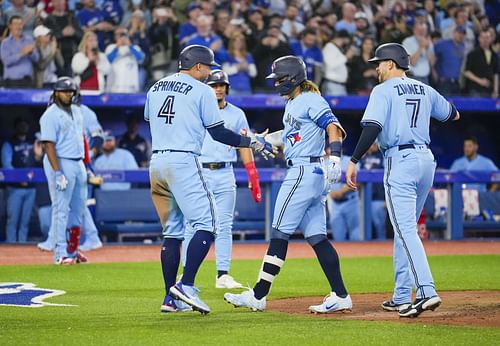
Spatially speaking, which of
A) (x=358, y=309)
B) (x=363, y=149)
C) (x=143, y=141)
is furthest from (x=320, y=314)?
(x=143, y=141)

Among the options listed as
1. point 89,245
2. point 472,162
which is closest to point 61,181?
point 89,245

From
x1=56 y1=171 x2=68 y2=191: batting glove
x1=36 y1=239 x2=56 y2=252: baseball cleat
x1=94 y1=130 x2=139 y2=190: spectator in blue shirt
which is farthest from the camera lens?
x1=94 y1=130 x2=139 y2=190: spectator in blue shirt

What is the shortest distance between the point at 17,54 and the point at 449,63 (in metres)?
7.88

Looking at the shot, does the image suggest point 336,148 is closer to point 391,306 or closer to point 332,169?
point 332,169

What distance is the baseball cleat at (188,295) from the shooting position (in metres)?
7.35

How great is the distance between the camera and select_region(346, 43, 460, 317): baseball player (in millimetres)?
7484

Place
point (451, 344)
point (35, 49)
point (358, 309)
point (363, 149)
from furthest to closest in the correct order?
point (35, 49)
point (358, 309)
point (363, 149)
point (451, 344)

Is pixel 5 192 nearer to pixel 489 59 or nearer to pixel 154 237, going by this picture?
pixel 154 237

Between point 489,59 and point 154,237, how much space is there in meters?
7.25

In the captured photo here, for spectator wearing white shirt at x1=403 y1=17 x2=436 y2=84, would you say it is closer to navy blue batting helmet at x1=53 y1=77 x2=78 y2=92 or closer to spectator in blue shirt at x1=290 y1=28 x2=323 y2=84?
spectator in blue shirt at x1=290 y1=28 x2=323 y2=84

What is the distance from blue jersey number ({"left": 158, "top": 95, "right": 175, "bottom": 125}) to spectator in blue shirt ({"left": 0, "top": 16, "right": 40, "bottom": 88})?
894 centimetres

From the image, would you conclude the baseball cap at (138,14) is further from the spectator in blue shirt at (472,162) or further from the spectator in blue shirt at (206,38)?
the spectator in blue shirt at (472,162)

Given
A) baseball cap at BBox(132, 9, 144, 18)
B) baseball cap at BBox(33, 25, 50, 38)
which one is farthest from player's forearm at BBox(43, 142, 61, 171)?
baseball cap at BBox(132, 9, 144, 18)

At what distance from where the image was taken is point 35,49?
16031 millimetres
